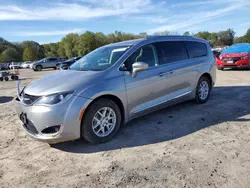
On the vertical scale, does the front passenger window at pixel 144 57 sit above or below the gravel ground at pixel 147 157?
above

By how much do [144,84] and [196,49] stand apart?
7.25 ft

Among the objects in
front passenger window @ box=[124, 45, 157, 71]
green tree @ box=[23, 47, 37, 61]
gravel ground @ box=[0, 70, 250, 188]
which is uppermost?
green tree @ box=[23, 47, 37, 61]

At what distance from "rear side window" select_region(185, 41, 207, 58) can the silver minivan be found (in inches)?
1.2

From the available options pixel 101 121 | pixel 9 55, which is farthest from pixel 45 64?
pixel 9 55

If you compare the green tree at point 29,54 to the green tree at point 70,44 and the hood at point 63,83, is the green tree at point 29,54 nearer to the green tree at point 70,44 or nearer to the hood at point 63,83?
the green tree at point 70,44

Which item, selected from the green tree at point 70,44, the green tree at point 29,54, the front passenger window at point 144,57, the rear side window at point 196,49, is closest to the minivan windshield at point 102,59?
the front passenger window at point 144,57

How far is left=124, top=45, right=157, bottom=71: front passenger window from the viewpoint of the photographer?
14.2 feet

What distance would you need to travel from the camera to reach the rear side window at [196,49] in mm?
5607

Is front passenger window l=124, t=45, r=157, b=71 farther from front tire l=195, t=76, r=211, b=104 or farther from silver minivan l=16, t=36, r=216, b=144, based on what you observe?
front tire l=195, t=76, r=211, b=104

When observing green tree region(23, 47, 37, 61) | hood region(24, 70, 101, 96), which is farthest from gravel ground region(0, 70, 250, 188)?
green tree region(23, 47, 37, 61)

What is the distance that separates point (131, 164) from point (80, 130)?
993 millimetres

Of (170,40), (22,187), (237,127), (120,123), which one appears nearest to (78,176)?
(22,187)

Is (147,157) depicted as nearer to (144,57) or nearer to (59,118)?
(59,118)

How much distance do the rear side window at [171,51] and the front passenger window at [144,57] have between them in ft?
0.63
